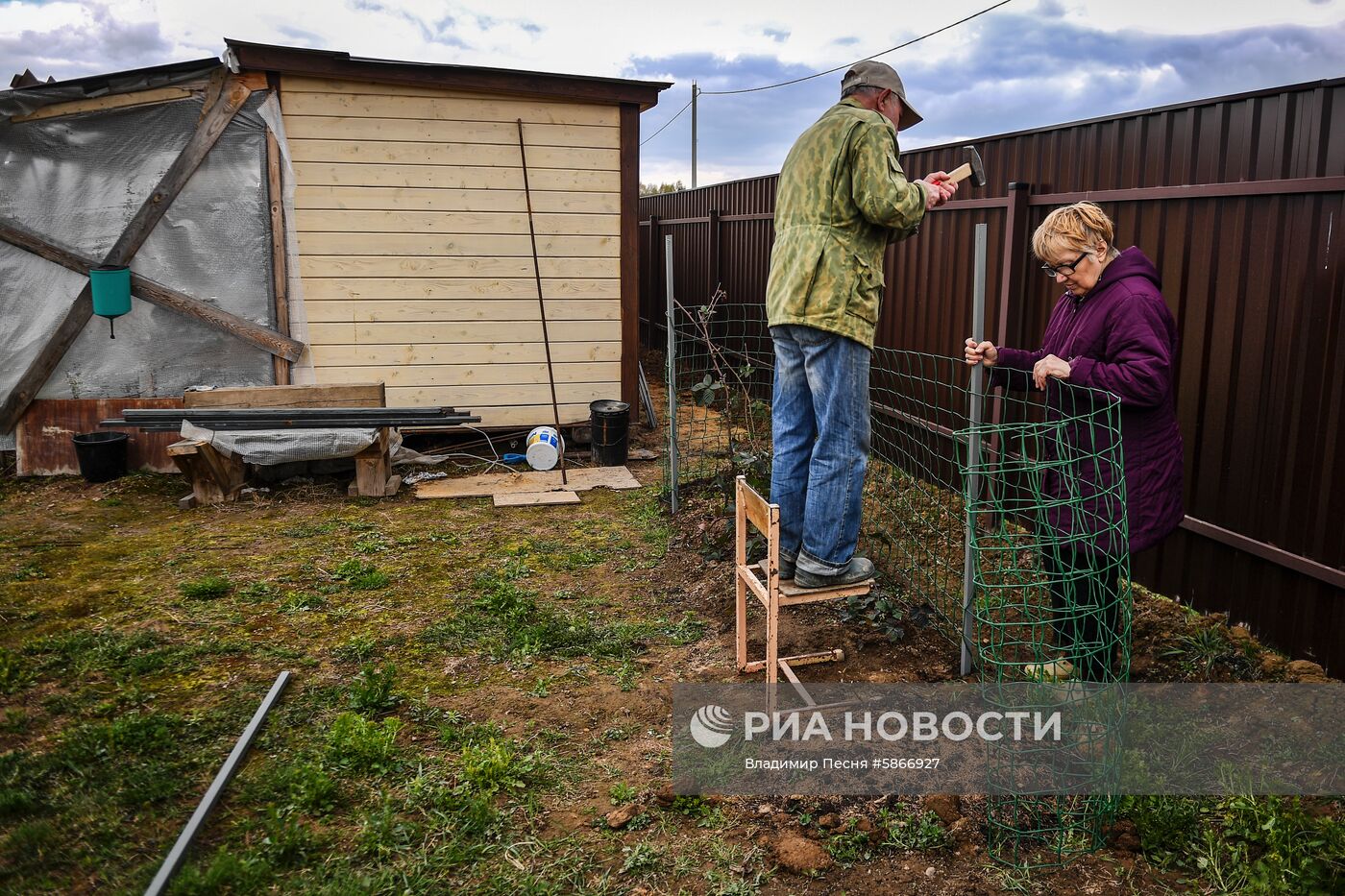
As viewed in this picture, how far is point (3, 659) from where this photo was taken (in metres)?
3.67

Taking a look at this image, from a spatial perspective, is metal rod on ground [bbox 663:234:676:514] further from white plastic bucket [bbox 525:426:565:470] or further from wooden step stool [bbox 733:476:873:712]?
wooden step stool [bbox 733:476:873:712]

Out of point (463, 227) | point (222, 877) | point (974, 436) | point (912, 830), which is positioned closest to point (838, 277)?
point (974, 436)

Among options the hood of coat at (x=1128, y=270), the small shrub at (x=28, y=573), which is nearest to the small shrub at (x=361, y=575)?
the small shrub at (x=28, y=573)

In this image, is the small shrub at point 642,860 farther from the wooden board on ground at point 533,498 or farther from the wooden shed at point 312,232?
the wooden shed at point 312,232

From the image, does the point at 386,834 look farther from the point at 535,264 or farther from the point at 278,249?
the point at 278,249

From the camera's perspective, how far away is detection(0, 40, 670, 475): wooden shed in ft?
22.1

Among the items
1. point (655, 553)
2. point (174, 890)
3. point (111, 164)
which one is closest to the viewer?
point (174, 890)

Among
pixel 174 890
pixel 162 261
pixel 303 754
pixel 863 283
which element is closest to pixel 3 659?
pixel 303 754

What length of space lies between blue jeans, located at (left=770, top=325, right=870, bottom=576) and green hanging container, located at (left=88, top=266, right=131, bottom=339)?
18.1 feet

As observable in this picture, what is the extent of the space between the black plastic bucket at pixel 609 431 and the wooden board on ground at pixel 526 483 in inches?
8.4

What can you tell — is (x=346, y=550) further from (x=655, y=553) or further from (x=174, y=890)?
(x=174, y=890)

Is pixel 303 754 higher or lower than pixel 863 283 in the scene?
lower

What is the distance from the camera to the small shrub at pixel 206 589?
4.52 m

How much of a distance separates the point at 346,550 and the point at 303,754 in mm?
2379
